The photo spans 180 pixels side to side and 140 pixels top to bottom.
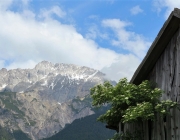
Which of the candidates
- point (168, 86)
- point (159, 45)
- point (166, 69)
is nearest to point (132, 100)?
point (168, 86)

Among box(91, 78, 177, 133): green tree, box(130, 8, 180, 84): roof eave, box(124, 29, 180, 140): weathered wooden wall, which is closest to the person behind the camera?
box(91, 78, 177, 133): green tree

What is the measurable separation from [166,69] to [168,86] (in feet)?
1.98

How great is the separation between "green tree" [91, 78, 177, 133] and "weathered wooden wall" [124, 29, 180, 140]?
30 centimetres

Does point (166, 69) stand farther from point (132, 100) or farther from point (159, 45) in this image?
point (132, 100)

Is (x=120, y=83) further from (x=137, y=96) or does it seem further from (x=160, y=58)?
(x=160, y=58)

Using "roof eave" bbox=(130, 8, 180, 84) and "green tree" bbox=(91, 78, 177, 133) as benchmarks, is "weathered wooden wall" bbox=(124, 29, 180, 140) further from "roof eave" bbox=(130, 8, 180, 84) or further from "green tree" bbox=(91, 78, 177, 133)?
"green tree" bbox=(91, 78, 177, 133)

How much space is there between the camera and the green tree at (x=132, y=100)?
368 inches

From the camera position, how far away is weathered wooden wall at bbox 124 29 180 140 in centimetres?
952

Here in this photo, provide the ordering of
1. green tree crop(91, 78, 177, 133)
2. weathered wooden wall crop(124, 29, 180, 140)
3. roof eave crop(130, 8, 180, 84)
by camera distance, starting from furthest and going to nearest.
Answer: roof eave crop(130, 8, 180, 84)
weathered wooden wall crop(124, 29, 180, 140)
green tree crop(91, 78, 177, 133)

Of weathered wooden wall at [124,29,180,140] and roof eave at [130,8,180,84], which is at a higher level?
roof eave at [130,8,180,84]

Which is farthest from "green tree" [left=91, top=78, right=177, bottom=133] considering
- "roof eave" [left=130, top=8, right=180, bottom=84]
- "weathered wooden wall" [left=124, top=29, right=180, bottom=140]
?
"roof eave" [left=130, top=8, right=180, bottom=84]

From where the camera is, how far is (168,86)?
10.1 meters

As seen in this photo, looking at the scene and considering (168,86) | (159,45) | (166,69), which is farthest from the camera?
(159,45)

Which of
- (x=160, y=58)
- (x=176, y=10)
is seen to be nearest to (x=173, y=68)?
(x=160, y=58)
